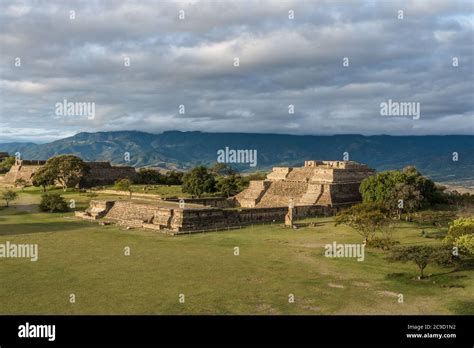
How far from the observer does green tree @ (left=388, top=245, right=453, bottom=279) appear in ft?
78.7

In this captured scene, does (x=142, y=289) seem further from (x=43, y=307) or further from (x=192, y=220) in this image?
(x=192, y=220)

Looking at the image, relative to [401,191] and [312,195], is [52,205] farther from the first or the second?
[401,191]

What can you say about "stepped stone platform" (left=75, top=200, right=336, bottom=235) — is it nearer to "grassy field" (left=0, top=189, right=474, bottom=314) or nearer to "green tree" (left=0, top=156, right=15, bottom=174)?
"grassy field" (left=0, top=189, right=474, bottom=314)

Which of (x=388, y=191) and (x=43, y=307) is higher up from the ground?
(x=388, y=191)

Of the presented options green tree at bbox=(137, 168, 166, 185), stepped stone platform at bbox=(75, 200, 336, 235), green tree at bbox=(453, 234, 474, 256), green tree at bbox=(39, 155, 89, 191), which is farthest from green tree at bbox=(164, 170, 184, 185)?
green tree at bbox=(453, 234, 474, 256)

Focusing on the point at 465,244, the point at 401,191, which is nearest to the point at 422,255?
the point at 465,244

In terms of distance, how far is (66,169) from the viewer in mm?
71062

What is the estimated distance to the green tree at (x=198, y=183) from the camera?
201 ft

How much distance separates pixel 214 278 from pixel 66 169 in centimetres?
5371

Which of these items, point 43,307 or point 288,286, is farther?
point 288,286

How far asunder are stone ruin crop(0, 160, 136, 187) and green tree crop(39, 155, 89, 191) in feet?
8.01

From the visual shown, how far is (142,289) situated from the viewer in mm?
21172
